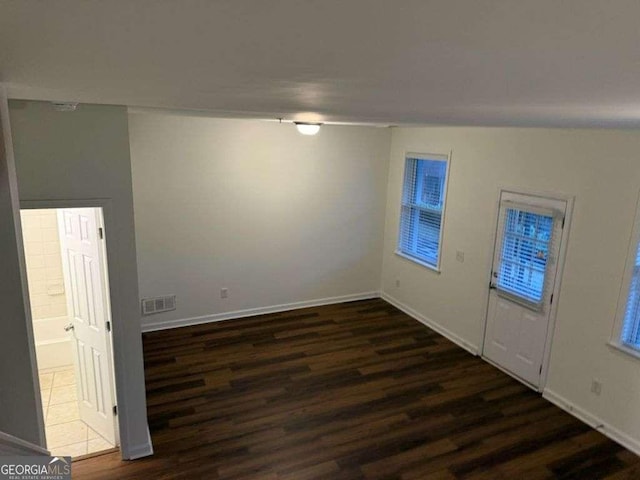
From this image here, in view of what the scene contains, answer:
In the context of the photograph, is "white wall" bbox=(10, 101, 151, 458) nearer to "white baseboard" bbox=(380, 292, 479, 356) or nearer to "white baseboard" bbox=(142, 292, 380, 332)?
"white baseboard" bbox=(142, 292, 380, 332)

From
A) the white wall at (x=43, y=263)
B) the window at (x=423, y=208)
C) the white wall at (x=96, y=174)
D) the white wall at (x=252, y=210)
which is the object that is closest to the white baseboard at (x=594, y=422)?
the window at (x=423, y=208)

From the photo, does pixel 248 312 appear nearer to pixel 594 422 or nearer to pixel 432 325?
pixel 432 325

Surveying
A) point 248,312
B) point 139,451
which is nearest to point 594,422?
point 139,451

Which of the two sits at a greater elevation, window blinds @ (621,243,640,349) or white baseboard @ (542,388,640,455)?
window blinds @ (621,243,640,349)

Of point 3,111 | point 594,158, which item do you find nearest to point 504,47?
point 3,111

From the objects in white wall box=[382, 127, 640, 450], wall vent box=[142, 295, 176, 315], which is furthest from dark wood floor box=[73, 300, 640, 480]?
white wall box=[382, 127, 640, 450]

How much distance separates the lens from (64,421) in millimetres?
3965

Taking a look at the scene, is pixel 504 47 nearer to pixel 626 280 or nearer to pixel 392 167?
pixel 626 280

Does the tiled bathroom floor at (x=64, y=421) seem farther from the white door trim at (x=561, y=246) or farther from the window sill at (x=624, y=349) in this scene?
the window sill at (x=624, y=349)

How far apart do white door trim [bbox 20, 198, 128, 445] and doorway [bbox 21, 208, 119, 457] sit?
0.16 feet

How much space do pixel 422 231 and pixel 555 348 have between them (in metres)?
2.31

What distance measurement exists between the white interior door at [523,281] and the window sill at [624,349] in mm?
623

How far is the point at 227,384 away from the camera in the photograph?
4.35 metres

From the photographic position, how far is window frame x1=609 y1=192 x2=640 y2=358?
342 centimetres
